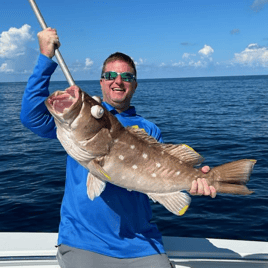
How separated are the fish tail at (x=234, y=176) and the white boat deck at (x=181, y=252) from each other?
5.12ft

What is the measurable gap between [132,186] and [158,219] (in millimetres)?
6160

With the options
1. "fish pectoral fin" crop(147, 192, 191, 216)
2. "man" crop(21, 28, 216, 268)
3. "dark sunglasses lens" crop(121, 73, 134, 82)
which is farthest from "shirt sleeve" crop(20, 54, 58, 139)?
"fish pectoral fin" crop(147, 192, 191, 216)

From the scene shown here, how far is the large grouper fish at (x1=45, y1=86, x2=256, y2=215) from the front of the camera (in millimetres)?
3281

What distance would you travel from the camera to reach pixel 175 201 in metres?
3.95

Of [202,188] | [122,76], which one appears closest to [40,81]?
[122,76]

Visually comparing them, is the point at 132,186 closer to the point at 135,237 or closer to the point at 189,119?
the point at 135,237

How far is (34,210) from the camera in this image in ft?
32.4

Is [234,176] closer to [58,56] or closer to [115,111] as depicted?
[115,111]

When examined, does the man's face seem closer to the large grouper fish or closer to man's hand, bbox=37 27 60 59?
the large grouper fish

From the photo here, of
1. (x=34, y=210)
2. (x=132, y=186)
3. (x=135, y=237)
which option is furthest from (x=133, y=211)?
(x=34, y=210)

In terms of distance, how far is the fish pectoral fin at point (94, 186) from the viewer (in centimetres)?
362

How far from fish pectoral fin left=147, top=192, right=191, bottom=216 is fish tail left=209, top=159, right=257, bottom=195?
415 mm

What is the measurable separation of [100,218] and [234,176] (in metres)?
1.79

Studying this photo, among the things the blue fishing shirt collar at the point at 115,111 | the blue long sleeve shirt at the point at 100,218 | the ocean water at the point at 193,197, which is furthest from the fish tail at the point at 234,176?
the ocean water at the point at 193,197
